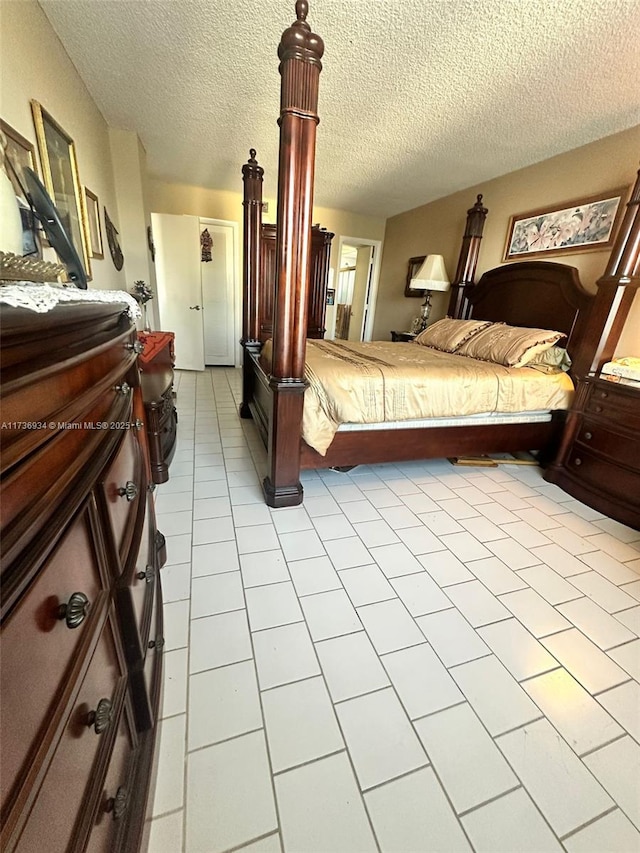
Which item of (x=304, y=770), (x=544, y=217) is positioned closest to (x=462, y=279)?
(x=544, y=217)

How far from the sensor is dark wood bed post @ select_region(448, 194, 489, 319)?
3.44 metres

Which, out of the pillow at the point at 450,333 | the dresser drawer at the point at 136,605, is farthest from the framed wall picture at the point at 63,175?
the pillow at the point at 450,333

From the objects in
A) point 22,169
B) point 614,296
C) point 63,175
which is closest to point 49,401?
point 22,169

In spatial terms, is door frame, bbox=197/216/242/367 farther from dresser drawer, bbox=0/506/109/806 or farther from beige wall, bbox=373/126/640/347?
dresser drawer, bbox=0/506/109/806

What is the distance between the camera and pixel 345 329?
7.38 meters

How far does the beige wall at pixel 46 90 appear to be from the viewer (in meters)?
1.57

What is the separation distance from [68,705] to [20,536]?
27 centimetres

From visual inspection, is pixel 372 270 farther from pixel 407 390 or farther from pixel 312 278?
pixel 407 390

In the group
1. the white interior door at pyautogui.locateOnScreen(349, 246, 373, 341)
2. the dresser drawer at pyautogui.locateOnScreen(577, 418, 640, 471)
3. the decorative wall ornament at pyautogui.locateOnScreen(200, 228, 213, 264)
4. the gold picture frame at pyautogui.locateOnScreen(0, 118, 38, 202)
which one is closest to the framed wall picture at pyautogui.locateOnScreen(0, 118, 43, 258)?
the gold picture frame at pyautogui.locateOnScreen(0, 118, 38, 202)

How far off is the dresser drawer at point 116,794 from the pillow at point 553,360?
2904mm

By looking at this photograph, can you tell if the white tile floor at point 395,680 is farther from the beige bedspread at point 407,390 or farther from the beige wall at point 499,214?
the beige wall at point 499,214

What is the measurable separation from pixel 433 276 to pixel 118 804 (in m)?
4.37

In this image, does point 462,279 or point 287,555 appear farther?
point 462,279

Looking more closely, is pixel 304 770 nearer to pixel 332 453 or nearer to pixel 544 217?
pixel 332 453
